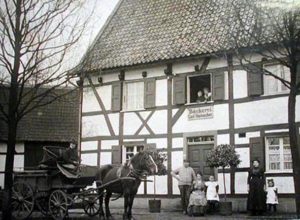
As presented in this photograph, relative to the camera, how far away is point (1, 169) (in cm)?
2906

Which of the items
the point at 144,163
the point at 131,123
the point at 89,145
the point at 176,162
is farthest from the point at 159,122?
the point at 144,163

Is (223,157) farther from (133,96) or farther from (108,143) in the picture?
(108,143)

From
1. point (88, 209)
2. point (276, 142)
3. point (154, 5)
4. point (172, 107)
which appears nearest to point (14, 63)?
point (88, 209)

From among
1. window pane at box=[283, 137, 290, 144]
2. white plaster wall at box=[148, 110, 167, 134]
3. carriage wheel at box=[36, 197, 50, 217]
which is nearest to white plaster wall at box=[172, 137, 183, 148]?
white plaster wall at box=[148, 110, 167, 134]

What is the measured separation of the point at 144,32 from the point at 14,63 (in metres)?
9.72

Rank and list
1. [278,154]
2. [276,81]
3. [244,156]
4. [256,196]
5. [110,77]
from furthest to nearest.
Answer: [110,77]
[244,156]
[276,81]
[278,154]
[256,196]

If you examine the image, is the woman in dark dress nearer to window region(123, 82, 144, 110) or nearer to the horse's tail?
Answer: the horse's tail

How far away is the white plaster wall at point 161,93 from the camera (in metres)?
22.0

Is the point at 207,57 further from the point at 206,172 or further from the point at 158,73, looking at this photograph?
the point at 206,172

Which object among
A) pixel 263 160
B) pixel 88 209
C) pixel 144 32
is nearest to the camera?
pixel 88 209

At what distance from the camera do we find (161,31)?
2311 cm

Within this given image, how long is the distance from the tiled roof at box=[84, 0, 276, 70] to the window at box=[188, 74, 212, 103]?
141cm

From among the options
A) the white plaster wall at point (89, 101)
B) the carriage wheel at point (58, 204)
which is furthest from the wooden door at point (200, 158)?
the carriage wheel at point (58, 204)

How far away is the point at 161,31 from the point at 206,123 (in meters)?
4.97
